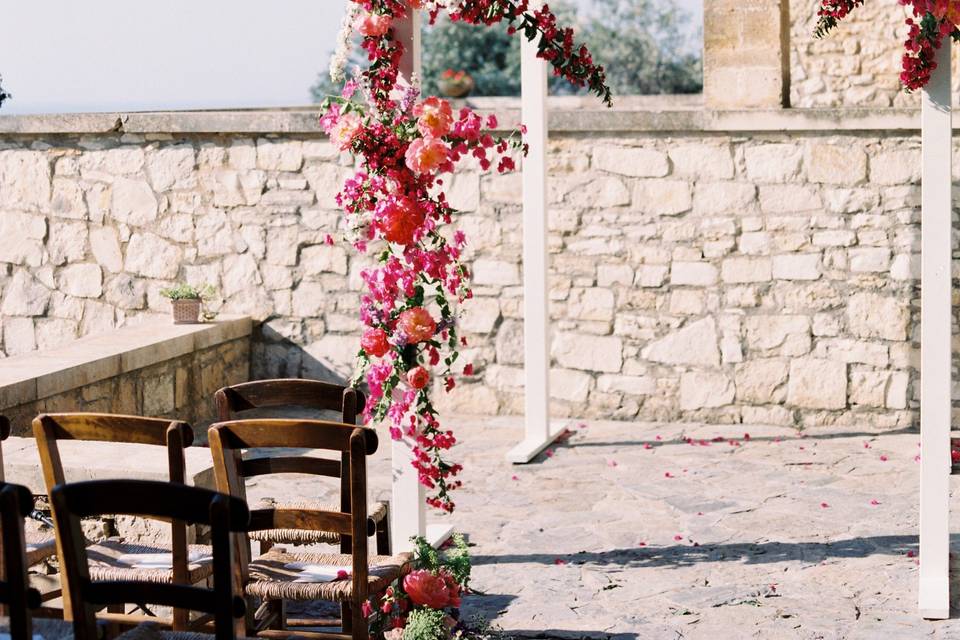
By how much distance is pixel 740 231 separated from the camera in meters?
7.26

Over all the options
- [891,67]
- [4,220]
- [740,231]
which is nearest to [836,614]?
[740,231]

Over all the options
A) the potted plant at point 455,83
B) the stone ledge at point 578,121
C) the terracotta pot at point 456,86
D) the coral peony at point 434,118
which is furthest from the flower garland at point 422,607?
the terracotta pot at point 456,86

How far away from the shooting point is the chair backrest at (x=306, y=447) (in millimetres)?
3367

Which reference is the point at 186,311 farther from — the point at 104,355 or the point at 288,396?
the point at 288,396

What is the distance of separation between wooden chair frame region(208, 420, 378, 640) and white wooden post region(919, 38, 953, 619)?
6.49 ft

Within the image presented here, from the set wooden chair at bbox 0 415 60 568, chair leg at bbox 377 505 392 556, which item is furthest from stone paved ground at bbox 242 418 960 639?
wooden chair at bbox 0 415 60 568

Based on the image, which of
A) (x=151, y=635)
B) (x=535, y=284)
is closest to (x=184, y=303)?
(x=535, y=284)

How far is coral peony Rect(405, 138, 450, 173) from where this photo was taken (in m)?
4.10

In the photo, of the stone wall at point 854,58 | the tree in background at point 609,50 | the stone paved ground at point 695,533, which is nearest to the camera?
the stone paved ground at point 695,533

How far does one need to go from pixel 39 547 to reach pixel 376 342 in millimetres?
1229

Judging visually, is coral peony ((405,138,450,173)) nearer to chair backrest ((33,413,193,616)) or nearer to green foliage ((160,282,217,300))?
chair backrest ((33,413,193,616))

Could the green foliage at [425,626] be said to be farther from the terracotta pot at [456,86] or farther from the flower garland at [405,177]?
the terracotta pot at [456,86]

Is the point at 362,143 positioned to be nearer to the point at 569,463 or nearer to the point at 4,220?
the point at 569,463

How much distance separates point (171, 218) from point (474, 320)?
202cm
